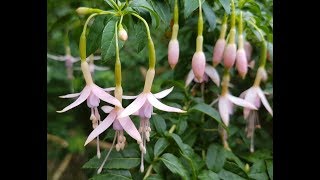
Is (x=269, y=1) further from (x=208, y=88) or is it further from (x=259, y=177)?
(x=259, y=177)

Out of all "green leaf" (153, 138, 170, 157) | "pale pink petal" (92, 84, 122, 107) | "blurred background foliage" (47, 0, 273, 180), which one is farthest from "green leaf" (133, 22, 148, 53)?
"green leaf" (153, 138, 170, 157)

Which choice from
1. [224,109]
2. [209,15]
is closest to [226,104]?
[224,109]

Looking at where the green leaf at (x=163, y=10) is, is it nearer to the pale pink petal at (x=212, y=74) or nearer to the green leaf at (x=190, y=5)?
the green leaf at (x=190, y=5)

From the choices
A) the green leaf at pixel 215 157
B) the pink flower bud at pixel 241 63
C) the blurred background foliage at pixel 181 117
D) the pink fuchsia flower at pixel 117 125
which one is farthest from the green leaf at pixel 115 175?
the pink flower bud at pixel 241 63

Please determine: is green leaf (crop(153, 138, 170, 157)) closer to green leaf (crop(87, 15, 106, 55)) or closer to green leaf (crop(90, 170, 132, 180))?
green leaf (crop(90, 170, 132, 180))

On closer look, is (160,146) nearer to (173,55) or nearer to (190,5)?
(173,55)
